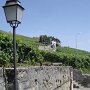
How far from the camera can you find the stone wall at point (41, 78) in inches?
A: 302

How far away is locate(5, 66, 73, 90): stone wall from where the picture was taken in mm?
7680

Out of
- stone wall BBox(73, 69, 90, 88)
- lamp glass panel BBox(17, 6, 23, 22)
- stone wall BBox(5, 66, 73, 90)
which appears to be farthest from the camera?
stone wall BBox(73, 69, 90, 88)

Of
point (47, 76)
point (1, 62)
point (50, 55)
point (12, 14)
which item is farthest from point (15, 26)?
point (50, 55)

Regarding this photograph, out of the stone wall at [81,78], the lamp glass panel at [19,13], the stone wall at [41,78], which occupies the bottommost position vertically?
the stone wall at [81,78]

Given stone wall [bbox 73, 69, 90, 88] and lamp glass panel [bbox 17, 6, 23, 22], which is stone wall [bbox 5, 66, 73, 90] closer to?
lamp glass panel [bbox 17, 6, 23, 22]

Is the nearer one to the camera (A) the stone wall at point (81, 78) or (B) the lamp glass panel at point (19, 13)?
(B) the lamp glass panel at point (19, 13)

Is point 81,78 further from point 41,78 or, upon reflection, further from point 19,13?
point 19,13

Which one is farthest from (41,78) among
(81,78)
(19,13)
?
(81,78)

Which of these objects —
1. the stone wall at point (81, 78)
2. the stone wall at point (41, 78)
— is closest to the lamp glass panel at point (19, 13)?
the stone wall at point (41, 78)

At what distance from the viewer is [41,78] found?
31.2 feet

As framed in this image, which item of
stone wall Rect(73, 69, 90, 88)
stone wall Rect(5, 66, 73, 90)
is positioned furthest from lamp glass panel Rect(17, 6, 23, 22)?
stone wall Rect(73, 69, 90, 88)

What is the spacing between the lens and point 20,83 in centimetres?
761

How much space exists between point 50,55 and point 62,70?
31.6 feet

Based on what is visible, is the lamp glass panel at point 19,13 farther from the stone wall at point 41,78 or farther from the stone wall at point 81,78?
the stone wall at point 81,78
